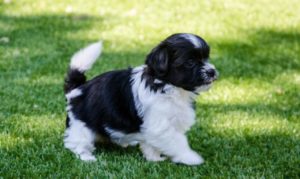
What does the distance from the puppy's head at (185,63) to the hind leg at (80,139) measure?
882 mm

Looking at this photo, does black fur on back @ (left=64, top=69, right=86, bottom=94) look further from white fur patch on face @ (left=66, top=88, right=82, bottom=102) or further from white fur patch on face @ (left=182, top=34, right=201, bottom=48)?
white fur patch on face @ (left=182, top=34, right=201, bottom=48)

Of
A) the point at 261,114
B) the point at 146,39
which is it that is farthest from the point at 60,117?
the point at 146,39

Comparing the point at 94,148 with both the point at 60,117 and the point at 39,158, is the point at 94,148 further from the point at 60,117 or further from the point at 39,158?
the point at 60,117

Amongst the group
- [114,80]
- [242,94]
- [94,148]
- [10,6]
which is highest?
[114,80]

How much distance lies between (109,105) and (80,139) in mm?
424

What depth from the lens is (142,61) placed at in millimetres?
8609

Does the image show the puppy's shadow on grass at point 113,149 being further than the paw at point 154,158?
Yes

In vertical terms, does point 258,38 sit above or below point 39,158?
below

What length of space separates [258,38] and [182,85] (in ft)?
18.9

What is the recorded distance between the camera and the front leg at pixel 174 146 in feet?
15.4

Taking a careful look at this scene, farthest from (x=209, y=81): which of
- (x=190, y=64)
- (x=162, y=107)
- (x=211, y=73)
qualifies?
(x=162, y=107)

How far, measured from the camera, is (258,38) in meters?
10.0

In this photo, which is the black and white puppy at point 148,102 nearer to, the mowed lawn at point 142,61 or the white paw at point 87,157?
the white paw at point 87,157

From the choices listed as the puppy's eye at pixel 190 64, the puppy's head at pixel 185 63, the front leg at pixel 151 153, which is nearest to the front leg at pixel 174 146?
the front leg at pixel 151 153
